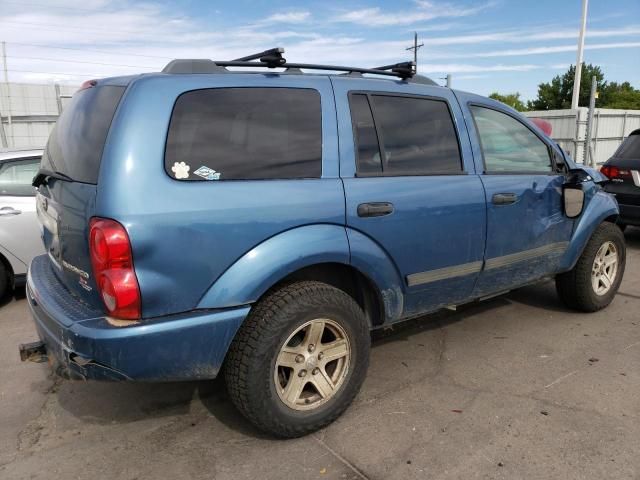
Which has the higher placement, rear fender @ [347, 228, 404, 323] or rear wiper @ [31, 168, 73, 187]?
rear wiper @ [31, 168, 73, 187]

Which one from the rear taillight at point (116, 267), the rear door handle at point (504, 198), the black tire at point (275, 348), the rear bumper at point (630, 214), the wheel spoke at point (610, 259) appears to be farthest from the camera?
the rear bumper at point (630, 214)

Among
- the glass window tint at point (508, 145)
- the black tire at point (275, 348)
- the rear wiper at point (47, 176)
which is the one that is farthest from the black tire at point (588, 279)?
the rear wiper at point (47, 176)

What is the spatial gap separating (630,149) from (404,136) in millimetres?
5340

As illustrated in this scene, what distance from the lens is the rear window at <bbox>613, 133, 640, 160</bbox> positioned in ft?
23.0

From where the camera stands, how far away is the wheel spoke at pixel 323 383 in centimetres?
285

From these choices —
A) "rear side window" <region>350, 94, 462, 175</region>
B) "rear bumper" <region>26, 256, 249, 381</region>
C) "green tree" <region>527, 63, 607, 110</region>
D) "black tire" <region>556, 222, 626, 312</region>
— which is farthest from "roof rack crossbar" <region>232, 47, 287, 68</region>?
"green tree" <region>527, 63, 607, 110</region>

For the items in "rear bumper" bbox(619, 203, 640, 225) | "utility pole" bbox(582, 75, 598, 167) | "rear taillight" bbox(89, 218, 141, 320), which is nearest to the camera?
"rear taillight" bbox(89, 218, 141, 320)

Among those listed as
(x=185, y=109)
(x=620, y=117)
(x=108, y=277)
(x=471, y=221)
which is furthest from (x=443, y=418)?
(x=620, y=117)

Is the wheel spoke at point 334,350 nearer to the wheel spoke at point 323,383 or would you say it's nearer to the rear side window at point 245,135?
the wheel spoke at point 323,383

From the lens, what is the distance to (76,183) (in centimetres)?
253

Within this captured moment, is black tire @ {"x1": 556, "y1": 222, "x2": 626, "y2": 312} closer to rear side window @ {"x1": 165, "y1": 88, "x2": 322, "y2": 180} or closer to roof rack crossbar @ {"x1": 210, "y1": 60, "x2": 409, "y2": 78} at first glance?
roof rack crossbar @ {"x1": 210, "y1": 60, "x2": 409, "y2": 78}

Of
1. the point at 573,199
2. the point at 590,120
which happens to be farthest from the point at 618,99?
the point at 573,199

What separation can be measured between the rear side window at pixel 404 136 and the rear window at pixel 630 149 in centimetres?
482

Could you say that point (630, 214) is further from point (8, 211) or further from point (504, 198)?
point (8, 211)
